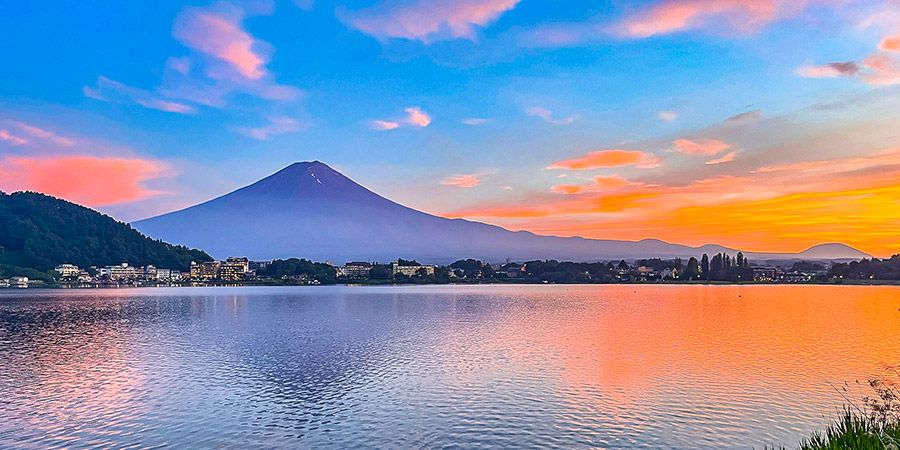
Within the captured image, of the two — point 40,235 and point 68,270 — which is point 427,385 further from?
point 40,235

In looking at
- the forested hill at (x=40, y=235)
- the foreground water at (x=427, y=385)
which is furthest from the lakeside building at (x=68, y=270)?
the foreground water at (x=427, y=385)

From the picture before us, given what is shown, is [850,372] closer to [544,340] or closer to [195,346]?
[544,340]

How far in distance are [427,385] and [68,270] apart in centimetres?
19766

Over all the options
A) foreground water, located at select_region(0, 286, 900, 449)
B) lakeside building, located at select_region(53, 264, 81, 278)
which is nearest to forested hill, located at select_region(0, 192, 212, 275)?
lakeside building, located at select_region(53, 264, 81, 278)

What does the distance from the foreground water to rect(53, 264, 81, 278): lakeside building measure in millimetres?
155949

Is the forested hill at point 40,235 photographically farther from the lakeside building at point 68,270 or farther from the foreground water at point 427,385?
the foreground water at point 427,385

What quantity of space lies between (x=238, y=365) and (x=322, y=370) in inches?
183

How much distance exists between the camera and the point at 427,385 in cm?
2333

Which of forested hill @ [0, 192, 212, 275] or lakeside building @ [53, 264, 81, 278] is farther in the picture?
lakeside building @ [53, 264, 81, 278]

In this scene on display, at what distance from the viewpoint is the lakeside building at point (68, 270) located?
17850 centimetres

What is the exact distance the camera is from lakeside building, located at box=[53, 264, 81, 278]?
178 meters

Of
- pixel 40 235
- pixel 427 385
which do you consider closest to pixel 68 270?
pixel 40 235

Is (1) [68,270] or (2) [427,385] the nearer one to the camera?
(2) [427,385]

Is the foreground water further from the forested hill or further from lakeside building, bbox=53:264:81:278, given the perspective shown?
the forested hill
